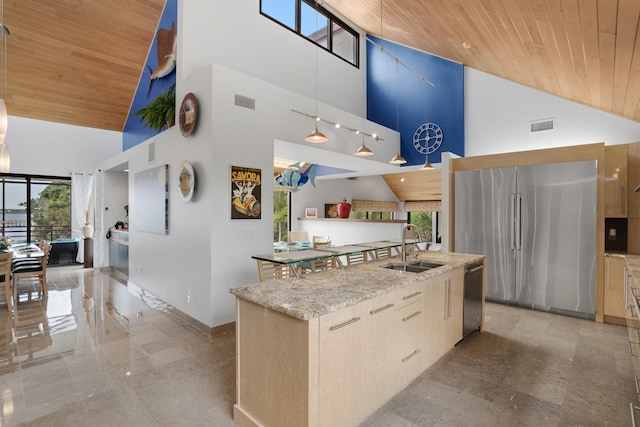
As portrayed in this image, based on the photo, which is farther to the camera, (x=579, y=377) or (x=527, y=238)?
(x=527, y=238)

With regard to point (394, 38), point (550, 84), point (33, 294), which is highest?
point (394, 38)

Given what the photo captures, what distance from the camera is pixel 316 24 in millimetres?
6297

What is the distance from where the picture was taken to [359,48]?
716 cm

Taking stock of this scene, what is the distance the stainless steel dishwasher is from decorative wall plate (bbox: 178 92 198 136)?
339 cm

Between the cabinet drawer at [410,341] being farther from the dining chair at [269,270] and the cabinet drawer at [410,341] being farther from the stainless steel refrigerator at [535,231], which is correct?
the stainless steel refrigerator at [535,231]

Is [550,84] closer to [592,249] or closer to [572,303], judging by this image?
[592,249]

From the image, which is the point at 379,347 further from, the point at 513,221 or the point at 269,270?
the point at 513,221

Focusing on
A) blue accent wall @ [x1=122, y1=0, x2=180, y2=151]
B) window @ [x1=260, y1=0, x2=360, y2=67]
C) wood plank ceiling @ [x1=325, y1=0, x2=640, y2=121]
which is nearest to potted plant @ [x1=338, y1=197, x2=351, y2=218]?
window @ [x1=260, y1=0, x2=360, y2=67]

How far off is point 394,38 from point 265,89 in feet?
12.5

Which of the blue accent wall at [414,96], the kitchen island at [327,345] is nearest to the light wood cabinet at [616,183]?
the blue accent wall at [414,96]

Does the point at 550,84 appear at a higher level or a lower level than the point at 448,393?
higher

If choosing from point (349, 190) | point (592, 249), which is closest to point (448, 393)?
point (592, 249)

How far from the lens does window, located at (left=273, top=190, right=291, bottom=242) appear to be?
28.8 ft

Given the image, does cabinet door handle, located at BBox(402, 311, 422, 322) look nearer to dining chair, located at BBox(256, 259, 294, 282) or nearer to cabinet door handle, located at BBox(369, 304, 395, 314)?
cabinet door handle, located at BBox(369, 304, 395, 314)
